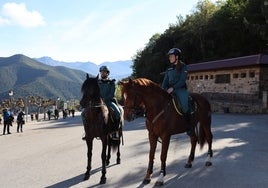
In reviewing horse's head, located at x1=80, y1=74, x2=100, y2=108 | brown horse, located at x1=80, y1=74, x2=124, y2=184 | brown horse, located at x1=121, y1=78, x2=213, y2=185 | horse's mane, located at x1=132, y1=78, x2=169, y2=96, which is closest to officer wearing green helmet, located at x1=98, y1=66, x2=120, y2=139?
brown horse, located at x1=80, y1=74, x2=124, y2=184

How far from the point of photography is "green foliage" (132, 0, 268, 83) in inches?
1766

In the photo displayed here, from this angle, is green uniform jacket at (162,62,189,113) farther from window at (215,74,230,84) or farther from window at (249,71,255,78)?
window at (215,74,230,84)

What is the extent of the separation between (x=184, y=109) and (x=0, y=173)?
4653 millimetres

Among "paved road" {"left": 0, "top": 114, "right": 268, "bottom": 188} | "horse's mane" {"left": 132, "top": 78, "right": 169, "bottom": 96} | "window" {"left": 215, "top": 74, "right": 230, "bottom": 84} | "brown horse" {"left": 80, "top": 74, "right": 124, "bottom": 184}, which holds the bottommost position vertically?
"paved road" {"left": 0, "top": 114, "right": 268, "bottom": 188}

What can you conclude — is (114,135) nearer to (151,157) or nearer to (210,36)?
(151,157)

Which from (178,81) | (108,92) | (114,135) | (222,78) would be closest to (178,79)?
(178,81)

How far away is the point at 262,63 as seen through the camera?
2803 cm

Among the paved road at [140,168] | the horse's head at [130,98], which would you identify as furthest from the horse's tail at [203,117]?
the horse's head at [130,98]

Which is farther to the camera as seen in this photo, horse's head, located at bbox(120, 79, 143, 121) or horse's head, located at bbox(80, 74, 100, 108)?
horse's head, located at bbox(80, 74, 100, 108)

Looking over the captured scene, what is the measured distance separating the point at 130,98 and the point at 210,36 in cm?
4721

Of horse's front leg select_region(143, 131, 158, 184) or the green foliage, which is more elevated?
the green foliage

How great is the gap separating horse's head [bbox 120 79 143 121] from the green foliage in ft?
115

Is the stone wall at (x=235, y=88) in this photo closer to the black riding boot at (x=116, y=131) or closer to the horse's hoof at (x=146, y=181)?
the black riding boot at (x=116, y=131)

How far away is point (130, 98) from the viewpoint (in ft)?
22.2
